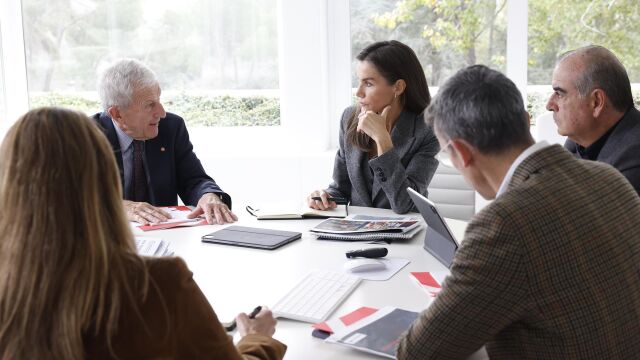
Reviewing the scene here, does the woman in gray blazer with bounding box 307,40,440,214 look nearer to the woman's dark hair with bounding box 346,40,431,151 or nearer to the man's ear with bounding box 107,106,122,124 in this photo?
the woman's dark hair with bounding box 346,40,431,151

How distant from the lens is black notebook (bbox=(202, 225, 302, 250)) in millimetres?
2398

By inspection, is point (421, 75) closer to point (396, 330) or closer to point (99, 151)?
point (396, 330)

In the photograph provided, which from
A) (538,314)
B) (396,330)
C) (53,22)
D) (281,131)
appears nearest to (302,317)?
(396,330)

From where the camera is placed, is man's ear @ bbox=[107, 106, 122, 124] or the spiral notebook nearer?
the spiral notebook

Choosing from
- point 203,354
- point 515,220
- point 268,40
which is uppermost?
point 268,40

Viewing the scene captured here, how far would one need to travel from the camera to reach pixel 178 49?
14.9 feet

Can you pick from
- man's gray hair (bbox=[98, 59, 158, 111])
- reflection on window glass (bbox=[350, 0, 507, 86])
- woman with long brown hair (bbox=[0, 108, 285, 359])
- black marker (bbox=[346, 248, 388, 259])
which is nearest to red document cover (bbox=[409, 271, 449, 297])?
black marker (bbox=[346, 248, 388, 259])

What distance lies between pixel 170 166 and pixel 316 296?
5.25 ft

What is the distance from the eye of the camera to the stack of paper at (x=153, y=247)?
7.36 feet

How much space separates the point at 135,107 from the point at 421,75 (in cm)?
130

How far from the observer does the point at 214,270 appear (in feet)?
7.06

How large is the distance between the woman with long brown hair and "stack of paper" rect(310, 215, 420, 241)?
133 centimetres

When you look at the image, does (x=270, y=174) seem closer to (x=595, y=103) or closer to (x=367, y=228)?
(x=367, y=228)

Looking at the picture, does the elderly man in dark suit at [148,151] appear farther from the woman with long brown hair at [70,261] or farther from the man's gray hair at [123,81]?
the woman with long brown hair at [70,261]
